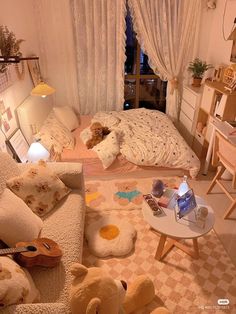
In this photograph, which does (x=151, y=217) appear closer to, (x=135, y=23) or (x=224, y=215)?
(x=224, y=215)

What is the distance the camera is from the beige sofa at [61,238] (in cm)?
115

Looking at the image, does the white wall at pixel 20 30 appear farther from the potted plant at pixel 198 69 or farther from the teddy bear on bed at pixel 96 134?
the potted plant at pixel 198 69

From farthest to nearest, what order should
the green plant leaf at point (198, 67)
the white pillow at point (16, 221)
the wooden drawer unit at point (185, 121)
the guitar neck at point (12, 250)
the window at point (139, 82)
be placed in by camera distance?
the window at point (139, 82)
the wooden drawer unit at point (185, 121)
the green plant leaf at point (198, 67)
the white pillow at point (16, 221)
the guitar neck at point (12, 250)

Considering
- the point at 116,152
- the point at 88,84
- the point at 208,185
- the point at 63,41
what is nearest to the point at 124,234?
the point at 116,152

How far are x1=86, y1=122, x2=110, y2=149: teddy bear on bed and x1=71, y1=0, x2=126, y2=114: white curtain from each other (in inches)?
41.0

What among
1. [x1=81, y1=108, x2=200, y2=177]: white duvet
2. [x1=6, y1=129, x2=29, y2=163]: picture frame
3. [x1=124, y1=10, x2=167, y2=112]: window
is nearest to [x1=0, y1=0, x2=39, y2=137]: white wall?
[x1=6, y1=129, x2=29, y2=163]: picture frame

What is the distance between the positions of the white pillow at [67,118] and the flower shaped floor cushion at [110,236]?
159 centimetres

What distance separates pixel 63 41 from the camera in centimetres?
361

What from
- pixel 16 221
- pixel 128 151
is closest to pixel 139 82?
pixel 128 151

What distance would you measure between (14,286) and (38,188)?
2.73 feet

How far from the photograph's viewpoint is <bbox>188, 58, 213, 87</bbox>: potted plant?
11.7ft

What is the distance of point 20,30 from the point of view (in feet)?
9.89

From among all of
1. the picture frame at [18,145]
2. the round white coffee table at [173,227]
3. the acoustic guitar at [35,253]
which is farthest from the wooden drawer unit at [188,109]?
the acoustic guitar at [35,253]

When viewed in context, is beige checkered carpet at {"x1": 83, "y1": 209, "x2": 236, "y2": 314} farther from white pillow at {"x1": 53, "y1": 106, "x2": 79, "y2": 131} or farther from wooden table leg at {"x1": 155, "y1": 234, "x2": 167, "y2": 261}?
white pillow at {"x1": 53, "y1": 106, "x2": 79, "y2": 131}
